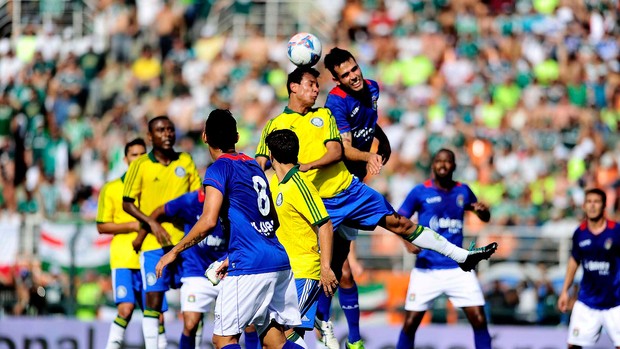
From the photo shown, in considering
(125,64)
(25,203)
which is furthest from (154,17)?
(25,203)

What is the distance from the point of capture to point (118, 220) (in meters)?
14.0

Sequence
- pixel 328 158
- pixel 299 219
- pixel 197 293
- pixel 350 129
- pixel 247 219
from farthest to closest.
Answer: pixel 197 293, pixel 350 129, pixel 328 158, pixel 299 219, pixel 247 219

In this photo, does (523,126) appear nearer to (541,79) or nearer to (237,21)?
(541,79)

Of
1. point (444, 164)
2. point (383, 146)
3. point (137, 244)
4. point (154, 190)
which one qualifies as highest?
point (383, 146)

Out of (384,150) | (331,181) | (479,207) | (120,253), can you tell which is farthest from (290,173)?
(120,253)

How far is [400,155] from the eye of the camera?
22875 millimetres

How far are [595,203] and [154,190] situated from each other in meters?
4.98

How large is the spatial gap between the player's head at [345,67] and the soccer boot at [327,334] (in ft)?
7.49

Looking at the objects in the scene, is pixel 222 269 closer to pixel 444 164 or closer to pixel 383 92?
pixel 444 164

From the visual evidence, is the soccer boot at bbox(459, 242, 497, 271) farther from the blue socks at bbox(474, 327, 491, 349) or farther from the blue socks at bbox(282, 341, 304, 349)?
the blue socks at bbox(474, 327, 491, 349)

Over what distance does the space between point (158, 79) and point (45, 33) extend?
2.89 meters

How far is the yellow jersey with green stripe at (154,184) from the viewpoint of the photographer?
13227 millimetres

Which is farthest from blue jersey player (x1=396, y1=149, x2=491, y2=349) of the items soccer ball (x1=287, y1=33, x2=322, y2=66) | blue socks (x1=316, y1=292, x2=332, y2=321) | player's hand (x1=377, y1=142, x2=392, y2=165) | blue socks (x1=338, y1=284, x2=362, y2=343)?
soccer ball (x1=287, y1=33, x2=322, y2=66)

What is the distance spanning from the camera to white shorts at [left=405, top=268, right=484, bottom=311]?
1388cm
